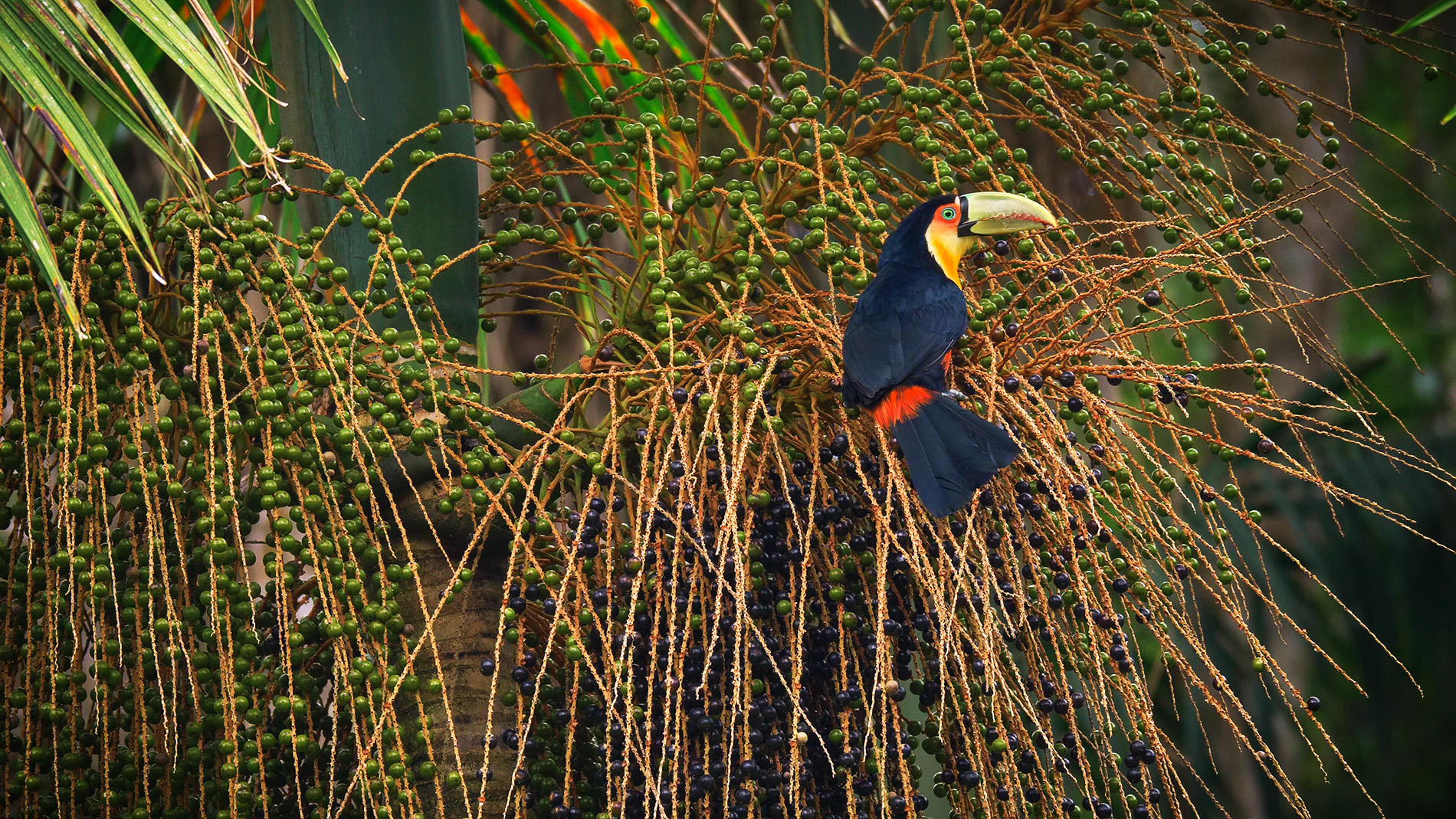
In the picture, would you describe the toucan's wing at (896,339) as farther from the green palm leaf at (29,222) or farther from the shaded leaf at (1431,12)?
the green palm leaf at (29,222)

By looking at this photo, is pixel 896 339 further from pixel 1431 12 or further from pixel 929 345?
pixel 1431 12

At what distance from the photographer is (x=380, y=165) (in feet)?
6.24

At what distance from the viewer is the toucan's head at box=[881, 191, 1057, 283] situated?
182 centimetres

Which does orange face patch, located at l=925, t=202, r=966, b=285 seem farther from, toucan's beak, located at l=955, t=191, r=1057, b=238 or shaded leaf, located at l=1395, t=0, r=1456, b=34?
shaded leaf, located at l=1395, t=0, r=1456, b=34

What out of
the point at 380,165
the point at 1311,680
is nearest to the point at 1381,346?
the point at 1311,680

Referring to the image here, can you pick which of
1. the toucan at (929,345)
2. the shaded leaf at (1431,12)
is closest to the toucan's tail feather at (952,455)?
the toucan at (929,345)

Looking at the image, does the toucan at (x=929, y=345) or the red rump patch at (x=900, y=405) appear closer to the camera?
the toucan at (x=929, y=345)

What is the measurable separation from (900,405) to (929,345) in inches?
4.4

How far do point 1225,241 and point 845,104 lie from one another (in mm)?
591

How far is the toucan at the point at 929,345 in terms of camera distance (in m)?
1.52

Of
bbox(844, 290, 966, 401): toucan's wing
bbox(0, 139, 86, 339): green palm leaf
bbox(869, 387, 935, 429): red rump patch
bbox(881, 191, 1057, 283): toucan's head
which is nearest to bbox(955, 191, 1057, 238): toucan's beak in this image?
bbox(881, 191, 1057, 283): toucan's head

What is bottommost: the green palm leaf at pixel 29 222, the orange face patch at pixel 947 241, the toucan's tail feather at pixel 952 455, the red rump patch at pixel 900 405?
the toucan's tail feather at pixel 952 455

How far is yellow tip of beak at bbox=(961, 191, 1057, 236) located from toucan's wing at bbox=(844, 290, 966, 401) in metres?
0.15

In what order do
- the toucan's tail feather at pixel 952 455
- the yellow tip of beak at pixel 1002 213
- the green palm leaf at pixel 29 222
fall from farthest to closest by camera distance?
the yellow tip of beak at pixel 1002 213 → the toucan's tail feather at pixel 952 455 → the green palm leaf at pixel 29 222
